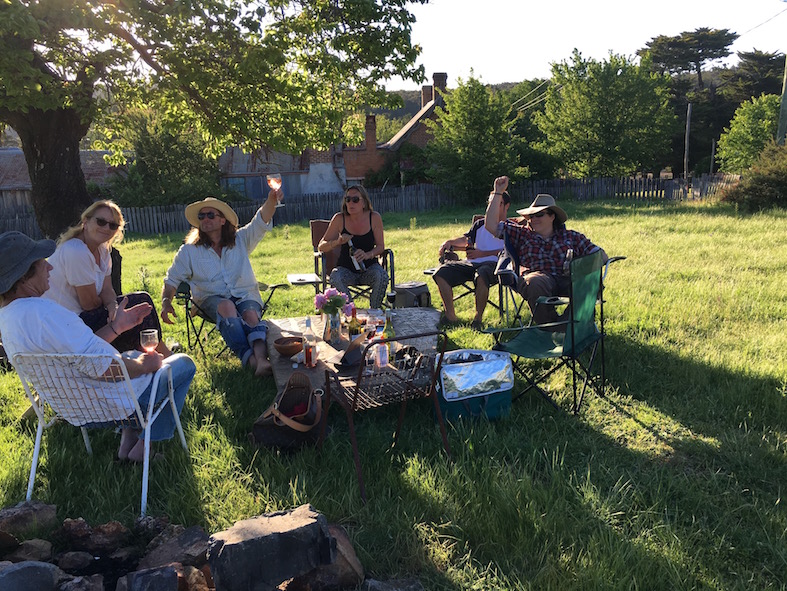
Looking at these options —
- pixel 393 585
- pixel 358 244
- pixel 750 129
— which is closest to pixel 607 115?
pixel 750 129

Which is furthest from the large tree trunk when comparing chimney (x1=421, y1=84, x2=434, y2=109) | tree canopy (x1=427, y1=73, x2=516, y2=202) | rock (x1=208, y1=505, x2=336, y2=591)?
chimney (x1=421, y1=84, x2=434, y2=109)

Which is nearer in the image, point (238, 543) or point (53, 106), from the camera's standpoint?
point (238, 543)

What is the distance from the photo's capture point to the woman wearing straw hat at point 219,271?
468 centimetres

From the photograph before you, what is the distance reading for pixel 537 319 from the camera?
4.36 metres

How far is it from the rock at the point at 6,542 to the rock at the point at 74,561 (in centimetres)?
20

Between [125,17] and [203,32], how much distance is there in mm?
921

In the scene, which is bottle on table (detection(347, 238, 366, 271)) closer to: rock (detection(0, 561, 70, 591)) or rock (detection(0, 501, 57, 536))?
rock (detection(0, 501, 57, 536))

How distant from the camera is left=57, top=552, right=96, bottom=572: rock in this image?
2207mm

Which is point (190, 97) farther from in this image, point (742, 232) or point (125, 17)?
point (742, 232)

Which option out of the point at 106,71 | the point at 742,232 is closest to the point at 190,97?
the point at 106,71

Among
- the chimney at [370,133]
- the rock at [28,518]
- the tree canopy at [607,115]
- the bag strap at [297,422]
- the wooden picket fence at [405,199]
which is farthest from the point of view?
the chimney at [370,133]

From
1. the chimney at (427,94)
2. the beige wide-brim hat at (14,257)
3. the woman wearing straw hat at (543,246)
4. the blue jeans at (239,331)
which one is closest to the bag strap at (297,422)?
the beige wide-brim hat at (14,257)

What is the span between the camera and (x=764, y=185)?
14242 millimetres

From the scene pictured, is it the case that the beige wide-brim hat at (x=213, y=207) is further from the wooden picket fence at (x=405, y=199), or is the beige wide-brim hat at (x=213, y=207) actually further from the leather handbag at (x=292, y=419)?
the wooden picket fence at (x=405, y=199)
